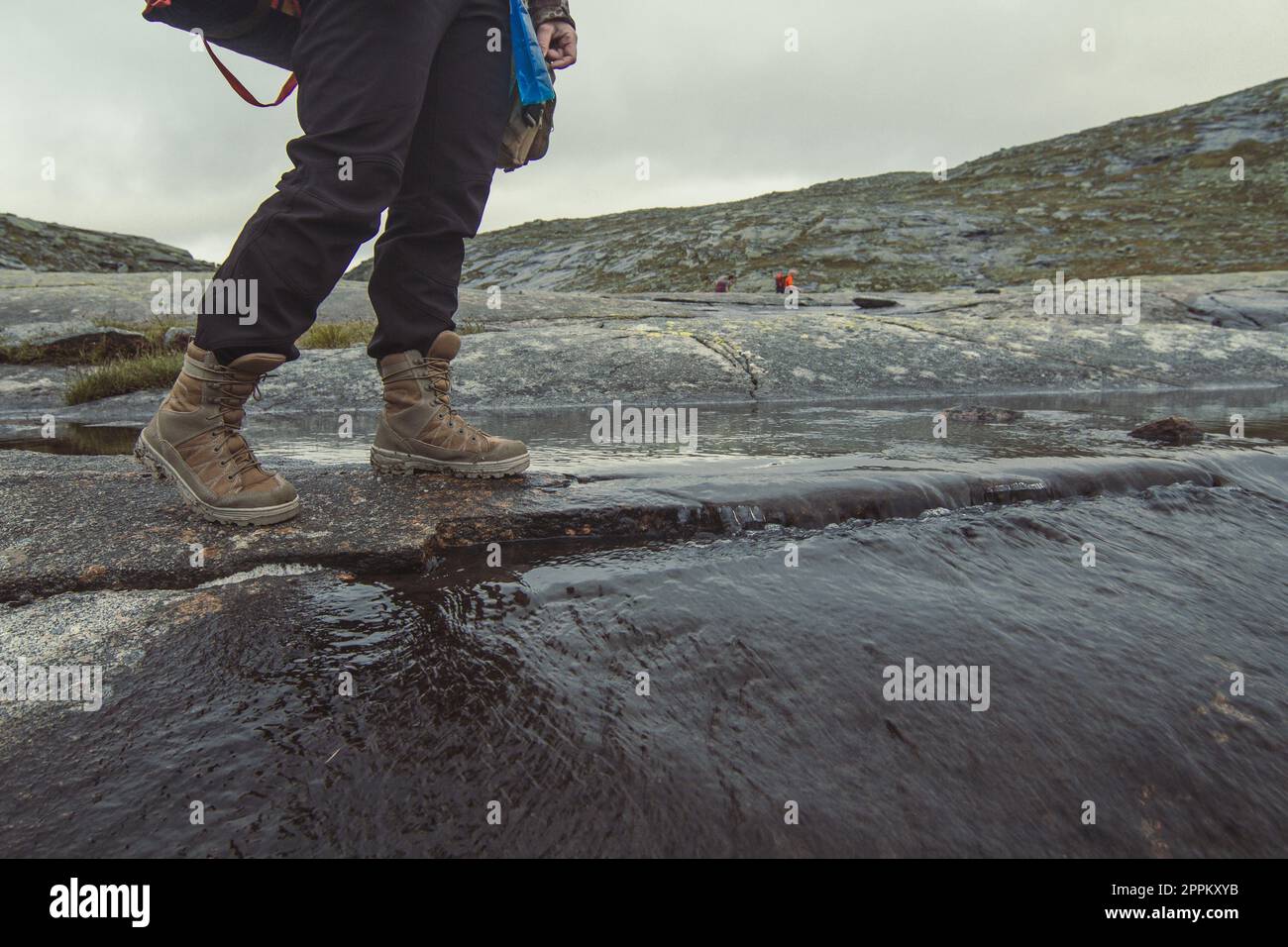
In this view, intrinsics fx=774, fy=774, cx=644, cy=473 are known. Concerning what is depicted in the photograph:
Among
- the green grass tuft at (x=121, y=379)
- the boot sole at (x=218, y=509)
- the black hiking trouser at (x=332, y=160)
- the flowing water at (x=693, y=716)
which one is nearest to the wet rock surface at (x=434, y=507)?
the boot sole at (x=218, y=509)

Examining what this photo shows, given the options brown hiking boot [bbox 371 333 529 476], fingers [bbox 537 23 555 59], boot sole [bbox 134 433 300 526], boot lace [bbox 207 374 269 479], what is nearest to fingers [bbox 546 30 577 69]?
fingers [bbox 537 23 555 59]

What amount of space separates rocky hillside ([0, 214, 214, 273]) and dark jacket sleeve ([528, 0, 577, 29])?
2744cm

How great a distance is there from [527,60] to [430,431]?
1.32 meters

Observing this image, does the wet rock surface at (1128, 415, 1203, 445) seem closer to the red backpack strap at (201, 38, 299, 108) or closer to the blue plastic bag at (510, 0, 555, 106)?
the blue plastic bag at (510, 0, 555, 106)

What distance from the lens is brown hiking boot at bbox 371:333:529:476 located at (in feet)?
9.34

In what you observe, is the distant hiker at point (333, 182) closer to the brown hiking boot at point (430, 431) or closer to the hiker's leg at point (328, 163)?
the hiker's leg at point (328, 163)

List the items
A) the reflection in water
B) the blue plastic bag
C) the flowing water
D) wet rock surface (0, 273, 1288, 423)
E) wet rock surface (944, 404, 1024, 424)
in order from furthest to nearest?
1. wet rock surface (0, 273, 1288, 423)
2. wet rock surface (944, 404, 1024, 424)
3. the reflection in water
4. the blue plastic bag
5. the flowing water

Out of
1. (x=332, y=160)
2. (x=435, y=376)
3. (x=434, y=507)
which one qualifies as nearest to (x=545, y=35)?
(x=332, y=160)

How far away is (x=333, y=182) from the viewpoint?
7.13 ft

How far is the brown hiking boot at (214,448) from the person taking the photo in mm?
2203

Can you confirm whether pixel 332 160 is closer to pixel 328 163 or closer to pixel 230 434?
pixel 328 163

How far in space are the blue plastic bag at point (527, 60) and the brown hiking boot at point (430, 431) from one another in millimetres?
892

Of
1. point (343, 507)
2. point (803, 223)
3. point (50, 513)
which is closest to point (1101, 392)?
point (343, 507)
